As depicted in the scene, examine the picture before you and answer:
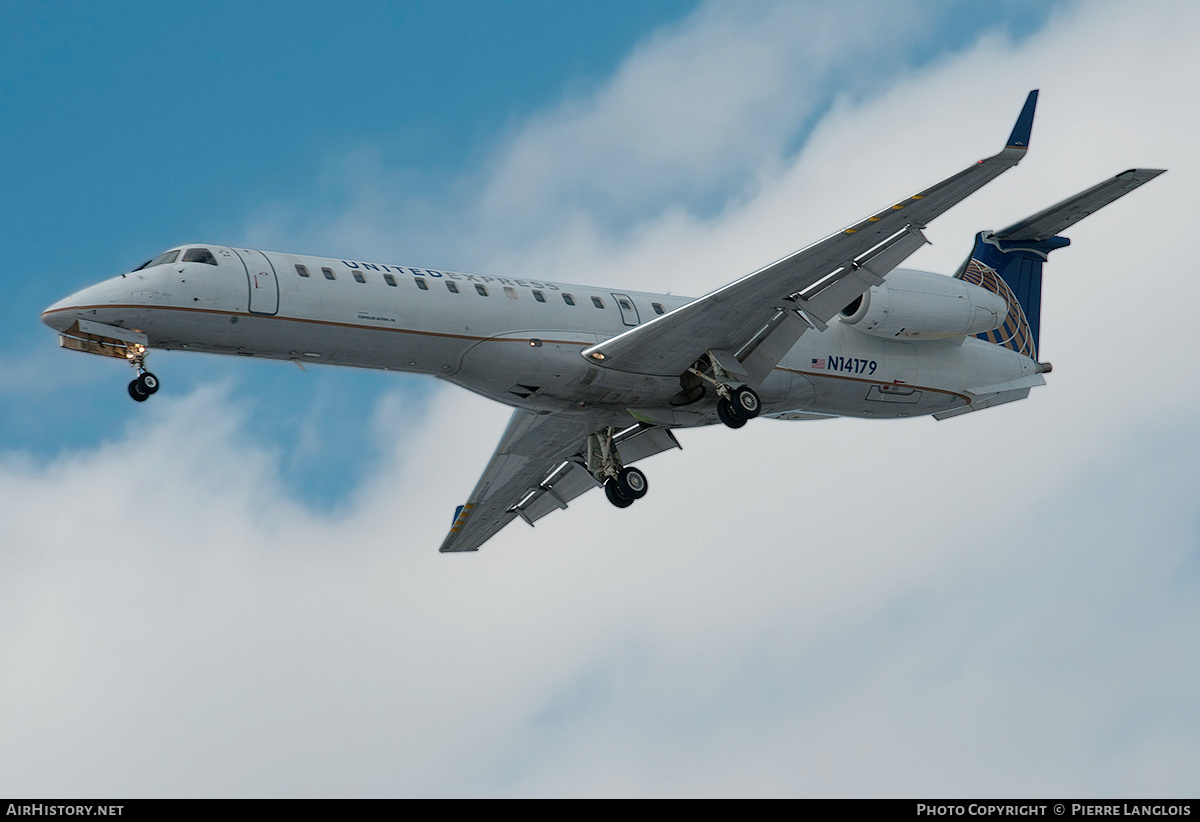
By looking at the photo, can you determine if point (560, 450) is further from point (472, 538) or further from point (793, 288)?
point (793, 288)

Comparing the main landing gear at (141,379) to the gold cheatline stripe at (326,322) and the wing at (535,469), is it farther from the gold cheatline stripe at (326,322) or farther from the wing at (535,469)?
the wing at (535,469)

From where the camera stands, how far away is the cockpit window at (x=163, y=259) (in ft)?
75.8

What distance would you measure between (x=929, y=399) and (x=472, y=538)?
971cm

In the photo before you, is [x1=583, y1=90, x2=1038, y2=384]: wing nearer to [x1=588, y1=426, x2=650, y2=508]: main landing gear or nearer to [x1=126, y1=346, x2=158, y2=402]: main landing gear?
[x1=588, y1=426, x2=650, y2=508]: main landing gear

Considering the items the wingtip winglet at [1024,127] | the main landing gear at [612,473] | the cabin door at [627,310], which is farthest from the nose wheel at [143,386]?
the wingtip winglet at [1024,127]

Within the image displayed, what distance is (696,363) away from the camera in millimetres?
25922

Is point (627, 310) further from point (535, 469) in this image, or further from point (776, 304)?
point (535, 469)

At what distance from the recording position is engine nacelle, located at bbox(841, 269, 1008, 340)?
27391 mm

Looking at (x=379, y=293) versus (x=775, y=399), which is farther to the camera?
(x=775, y=399)

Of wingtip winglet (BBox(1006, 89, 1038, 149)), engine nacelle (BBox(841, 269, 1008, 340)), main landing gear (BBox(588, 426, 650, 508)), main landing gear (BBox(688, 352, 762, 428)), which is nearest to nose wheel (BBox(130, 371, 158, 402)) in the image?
main landing gear (BBox(588, 426, 650, 508))

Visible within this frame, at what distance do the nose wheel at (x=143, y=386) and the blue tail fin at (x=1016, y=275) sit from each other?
16.1 meters
